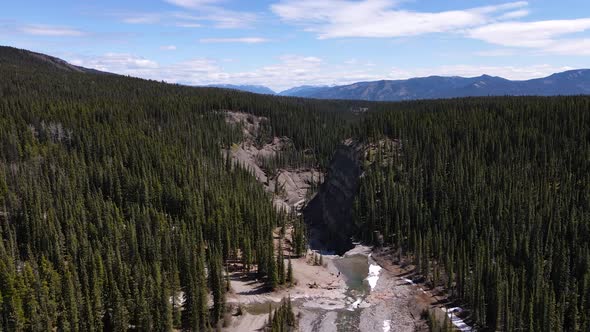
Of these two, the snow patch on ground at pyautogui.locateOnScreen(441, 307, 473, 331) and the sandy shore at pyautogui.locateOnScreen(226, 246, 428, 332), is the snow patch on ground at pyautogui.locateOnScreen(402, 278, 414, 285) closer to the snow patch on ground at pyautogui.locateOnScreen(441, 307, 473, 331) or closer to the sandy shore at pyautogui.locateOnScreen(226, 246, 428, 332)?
the sandy shore at pyautogui.locateOnScreen(226, 246, 428, 332)

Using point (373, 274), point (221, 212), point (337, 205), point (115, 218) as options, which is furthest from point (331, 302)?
point (337, 205)

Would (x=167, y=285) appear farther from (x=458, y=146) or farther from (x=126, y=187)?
(x=458, y=146)

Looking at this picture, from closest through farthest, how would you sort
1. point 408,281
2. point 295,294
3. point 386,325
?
point 386,325 → point 295,294 → point 408,281

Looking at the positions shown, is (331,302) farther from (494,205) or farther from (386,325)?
(494,205)

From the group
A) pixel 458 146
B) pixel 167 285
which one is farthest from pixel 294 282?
pixel 458 146

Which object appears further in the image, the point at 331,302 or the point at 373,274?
the point at 373,274

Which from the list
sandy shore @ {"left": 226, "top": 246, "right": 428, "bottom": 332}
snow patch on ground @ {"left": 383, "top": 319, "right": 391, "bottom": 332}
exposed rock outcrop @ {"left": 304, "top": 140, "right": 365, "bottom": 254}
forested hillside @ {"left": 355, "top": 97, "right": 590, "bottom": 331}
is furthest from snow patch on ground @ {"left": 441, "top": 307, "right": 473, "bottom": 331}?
exposed rock outcrop @ {"left": 304, "top": 140, "right": 365, "bottom": 254}

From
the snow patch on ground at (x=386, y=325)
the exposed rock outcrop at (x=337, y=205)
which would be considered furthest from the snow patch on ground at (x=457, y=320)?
the exposed rock outcrop at (x=337, y=205)
